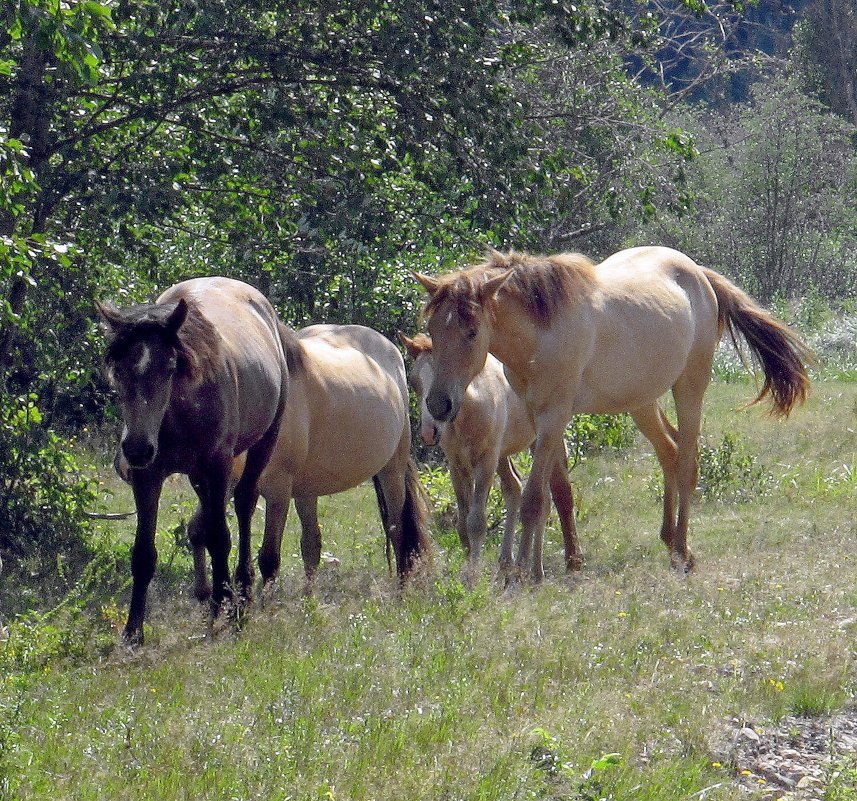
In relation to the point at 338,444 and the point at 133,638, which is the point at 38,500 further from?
the point at 133,638

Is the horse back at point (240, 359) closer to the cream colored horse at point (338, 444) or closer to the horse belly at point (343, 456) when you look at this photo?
the cream colored horse at point (338, 444)

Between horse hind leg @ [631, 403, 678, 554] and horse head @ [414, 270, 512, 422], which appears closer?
horse head @ [414, 270, 512, 422]

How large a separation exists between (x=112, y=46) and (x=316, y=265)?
2210 millimetres

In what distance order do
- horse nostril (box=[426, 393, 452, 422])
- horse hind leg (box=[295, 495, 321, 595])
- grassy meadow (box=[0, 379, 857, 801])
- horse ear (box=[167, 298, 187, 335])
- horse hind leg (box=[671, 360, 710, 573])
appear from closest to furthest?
grassy meadow (box=[0, 379, 857, 801]) → horse ear (box=[167, 298, 187, 335]) → horse nostril (box=[426, 393, 452, 422]) → horse hind leg (box=[295, 495, 321, 595]) → horse hind leg (box=[671, 360, 710, 573])

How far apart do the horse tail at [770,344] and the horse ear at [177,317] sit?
504 cm

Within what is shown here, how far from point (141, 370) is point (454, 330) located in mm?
2154

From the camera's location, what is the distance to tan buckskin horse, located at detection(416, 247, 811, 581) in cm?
743

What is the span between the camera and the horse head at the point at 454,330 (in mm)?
7293

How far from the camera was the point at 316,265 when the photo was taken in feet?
32.4

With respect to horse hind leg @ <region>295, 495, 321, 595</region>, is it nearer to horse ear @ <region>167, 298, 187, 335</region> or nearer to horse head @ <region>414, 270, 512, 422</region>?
horse head @ <region>414, 270, 512, 422</region>

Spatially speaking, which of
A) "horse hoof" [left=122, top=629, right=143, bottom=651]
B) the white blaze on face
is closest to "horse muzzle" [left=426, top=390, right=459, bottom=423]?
the white blaze on face

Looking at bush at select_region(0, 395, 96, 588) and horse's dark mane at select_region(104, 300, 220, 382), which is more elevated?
horse's dark mane at select_region(104, 300, 220, 382)

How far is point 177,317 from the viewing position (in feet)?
19.3

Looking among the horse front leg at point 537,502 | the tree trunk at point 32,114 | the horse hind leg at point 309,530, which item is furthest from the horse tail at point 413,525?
the tree trunk at point 32,114
